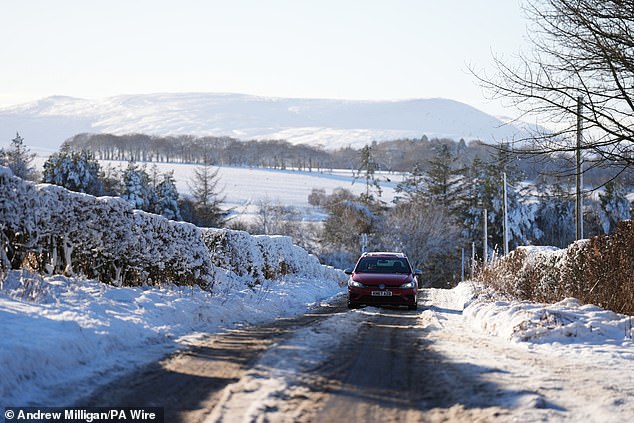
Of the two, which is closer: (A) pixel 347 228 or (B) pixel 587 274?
(B) pixel 587 274

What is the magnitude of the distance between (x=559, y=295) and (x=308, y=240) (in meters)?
74.2

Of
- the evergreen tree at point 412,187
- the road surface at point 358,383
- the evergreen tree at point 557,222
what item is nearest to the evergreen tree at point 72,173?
the evergreen tree at point 412,187

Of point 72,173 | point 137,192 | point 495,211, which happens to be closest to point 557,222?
point 495,211

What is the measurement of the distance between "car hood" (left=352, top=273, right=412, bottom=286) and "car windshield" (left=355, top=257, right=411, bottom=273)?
26.9 inches

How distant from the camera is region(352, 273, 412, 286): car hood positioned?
19.3m

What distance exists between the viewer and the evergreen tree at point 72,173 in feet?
228

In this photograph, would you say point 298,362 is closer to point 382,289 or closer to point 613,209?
point 382,289

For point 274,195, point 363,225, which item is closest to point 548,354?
point 363,225

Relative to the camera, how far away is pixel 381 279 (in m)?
19.5

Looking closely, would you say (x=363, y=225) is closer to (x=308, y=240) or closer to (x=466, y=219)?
(x=308, y=240)

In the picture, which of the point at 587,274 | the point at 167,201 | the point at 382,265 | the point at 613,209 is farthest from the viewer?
the point at 613,209

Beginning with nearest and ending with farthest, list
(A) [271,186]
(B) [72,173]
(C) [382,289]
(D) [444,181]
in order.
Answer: (C) [382,289] < (B) [72,173] < (D) [444,181] < (A) [271,186]

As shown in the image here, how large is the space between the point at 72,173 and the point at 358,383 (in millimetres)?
A: 67114

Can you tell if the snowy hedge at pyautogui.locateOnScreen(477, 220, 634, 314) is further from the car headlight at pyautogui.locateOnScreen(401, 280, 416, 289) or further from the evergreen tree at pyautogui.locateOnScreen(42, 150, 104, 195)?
the evergreen tree at pyautogui.locateOnScreen(42, 150, 104, 195)
